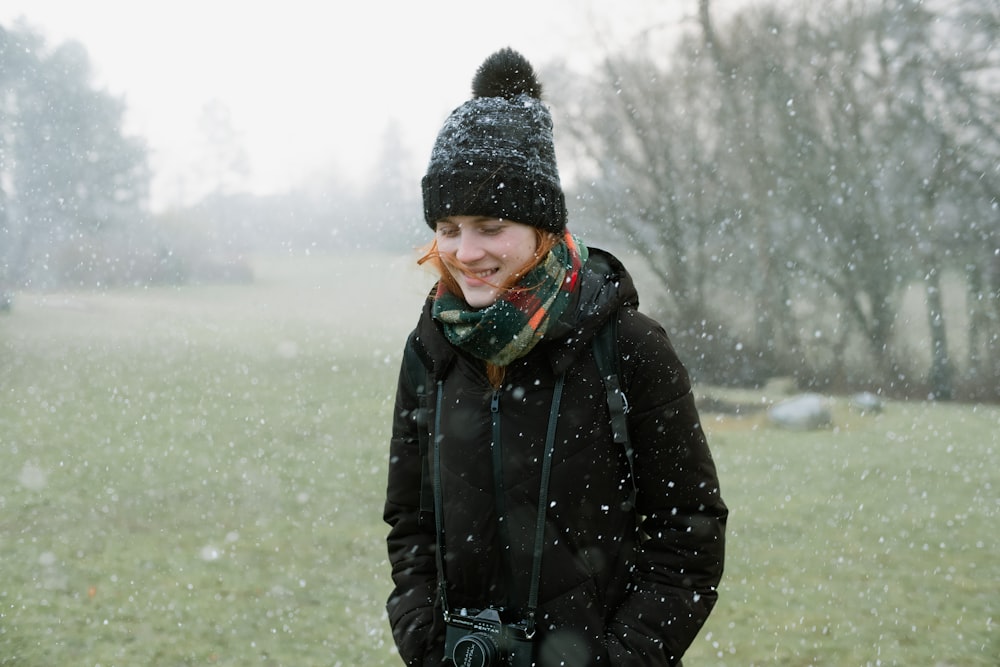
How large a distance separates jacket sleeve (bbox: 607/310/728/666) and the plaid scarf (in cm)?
14

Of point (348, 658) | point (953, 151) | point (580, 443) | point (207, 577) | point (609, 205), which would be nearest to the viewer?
point (580, 443)

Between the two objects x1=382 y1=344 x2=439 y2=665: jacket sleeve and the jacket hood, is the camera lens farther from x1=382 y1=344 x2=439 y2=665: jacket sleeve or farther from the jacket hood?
the jacket hood

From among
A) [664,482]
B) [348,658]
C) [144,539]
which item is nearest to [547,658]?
[664,482]

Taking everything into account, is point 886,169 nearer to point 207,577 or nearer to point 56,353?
point 207,577

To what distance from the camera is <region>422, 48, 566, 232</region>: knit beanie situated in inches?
62.1

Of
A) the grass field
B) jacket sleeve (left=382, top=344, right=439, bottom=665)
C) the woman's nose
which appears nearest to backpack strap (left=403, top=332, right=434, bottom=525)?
jacket sleeve (left=382, top=344, right=439, bottom=665)

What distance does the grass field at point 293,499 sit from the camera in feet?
11.5

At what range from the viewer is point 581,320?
1.53m

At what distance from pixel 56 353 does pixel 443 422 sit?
143 inches

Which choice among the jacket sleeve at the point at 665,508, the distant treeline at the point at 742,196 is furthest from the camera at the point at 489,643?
the distant treeline at the point at 742,196

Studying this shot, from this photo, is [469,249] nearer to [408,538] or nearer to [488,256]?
[488,256]

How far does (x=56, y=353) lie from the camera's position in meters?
4.48

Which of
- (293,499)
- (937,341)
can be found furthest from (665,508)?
(937,341)

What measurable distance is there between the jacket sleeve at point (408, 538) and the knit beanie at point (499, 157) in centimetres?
39
